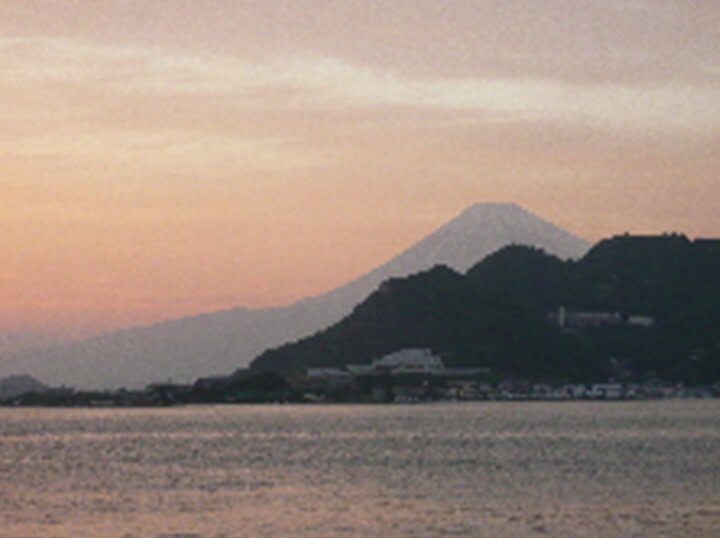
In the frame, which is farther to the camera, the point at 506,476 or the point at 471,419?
the point at 471,419

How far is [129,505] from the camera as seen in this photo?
7231 centimetres

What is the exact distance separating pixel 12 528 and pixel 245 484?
832 inches

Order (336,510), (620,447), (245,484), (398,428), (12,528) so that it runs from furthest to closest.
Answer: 1. (398,428)
2. (620,447)
3. (245,484)
4. (336,510)
5. (12,528)

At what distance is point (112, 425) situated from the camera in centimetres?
18712

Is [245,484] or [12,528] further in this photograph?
[245,484]

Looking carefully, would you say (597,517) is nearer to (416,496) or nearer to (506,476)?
(416,496)

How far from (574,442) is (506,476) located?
132ft

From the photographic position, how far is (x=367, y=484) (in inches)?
3219

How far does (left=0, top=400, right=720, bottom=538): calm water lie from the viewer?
206ft

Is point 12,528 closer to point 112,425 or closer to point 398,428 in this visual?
point 398,428

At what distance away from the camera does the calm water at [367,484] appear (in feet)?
206

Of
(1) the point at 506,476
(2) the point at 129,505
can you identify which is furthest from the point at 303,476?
(2) the point at 129,505

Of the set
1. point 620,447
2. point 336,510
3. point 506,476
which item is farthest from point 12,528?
point 620,447

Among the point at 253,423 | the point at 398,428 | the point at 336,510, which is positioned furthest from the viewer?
the point at 253,423
